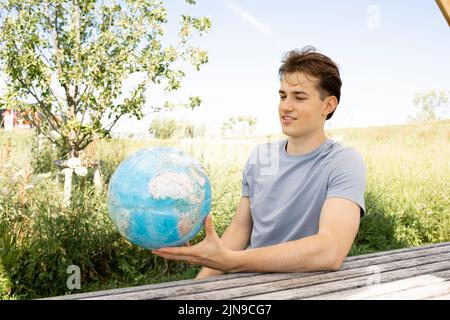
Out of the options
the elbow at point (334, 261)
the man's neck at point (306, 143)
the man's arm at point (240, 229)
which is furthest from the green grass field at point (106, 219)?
the elbow at point (334, 261)

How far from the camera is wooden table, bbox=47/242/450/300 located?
1.86m

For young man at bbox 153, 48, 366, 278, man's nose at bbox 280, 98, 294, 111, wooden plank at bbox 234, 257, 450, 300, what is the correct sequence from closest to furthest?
wooden plank at bbox 234, 257, 450, 300 → young man at bbox 153, 48, 366, 278 → man's nose at bbox 280, 98, 294, 111

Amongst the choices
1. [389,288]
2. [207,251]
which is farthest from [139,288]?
[389,288]

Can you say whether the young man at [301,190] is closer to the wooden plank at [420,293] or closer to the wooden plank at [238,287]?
the wooden plank at [238,287]

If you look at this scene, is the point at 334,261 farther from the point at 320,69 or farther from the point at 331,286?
the point at 320,69

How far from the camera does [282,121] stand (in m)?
2.48

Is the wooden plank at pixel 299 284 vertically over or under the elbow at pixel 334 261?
under

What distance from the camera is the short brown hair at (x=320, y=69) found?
2.53 meters

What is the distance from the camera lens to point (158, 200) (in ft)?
6.13

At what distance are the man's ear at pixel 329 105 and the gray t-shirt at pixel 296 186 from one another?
167 mm

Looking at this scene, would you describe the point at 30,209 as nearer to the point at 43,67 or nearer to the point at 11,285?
the point at 11,285

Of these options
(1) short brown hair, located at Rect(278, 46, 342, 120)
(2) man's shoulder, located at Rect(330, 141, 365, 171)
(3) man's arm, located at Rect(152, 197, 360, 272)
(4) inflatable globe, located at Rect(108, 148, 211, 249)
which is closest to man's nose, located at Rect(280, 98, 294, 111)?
(1) short brown hair, located at Rect(278, 46, 342, 120)

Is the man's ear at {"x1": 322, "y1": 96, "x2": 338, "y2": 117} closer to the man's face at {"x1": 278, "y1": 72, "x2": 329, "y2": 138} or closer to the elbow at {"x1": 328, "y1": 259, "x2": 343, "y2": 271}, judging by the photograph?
the man's face at {"x1": 278, "y1": 72, "x2": 329, "y2": 138}

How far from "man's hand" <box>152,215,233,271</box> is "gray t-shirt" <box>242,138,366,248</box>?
1.80 feet
